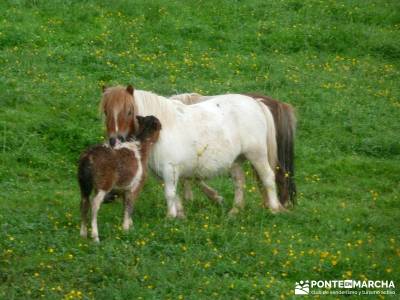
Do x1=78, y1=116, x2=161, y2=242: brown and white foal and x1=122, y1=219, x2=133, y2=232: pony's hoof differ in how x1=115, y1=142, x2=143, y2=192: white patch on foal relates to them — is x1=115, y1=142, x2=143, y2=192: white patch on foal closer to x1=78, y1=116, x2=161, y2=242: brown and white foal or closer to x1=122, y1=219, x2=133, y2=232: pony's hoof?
x1=78, y1=116, x2=161, y2=242: brown and white foal

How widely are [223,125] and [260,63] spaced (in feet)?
22.2

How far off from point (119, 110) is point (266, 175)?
220 centimetres

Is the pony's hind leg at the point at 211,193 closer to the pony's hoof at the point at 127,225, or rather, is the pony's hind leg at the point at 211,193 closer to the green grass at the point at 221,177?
the green grass at the point at 221,177

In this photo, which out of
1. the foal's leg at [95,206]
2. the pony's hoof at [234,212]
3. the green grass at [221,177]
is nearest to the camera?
the green grass at [221,177]

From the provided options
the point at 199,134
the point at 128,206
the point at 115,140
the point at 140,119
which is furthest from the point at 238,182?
the point at 115,140

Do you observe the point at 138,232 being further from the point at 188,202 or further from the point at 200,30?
the point at 200,30

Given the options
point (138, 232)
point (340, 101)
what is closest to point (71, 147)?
point (138, 232)

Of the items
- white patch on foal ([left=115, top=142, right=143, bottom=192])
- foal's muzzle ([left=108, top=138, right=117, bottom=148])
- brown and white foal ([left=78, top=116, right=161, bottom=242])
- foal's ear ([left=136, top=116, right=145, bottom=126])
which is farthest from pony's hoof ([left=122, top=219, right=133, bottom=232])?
foal's ear ([left=136, top=116, right=145, bottom=126])

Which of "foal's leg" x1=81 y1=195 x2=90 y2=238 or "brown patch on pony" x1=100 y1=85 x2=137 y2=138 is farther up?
"brown patch on pony" x1=100 y1=85 x2=137 y2=138

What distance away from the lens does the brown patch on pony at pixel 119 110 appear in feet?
34.9

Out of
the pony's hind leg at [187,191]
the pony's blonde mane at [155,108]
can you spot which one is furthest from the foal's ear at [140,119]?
the pony's hind leg at [187,191]

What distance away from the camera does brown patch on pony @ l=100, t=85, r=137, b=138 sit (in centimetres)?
1064

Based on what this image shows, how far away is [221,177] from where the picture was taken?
13258mm

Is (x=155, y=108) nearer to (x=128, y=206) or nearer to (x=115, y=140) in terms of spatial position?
(x=115, y=140)
